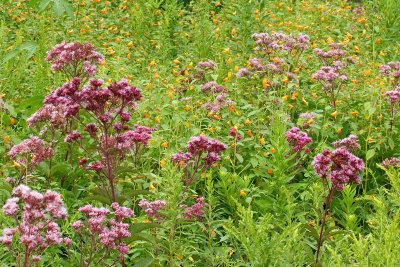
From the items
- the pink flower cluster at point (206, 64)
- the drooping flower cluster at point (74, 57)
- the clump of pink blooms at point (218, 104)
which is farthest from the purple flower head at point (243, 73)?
the drooping flower cluster at point (74, 57)

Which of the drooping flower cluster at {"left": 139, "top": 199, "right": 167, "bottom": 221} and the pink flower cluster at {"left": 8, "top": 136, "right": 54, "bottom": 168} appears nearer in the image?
the drooping flower cluster at {"left": 139, "top": 199, "right": 167, "bottom": 221}

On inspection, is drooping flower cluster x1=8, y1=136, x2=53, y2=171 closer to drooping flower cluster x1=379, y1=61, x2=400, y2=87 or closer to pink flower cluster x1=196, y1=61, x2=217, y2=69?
pink flower cluster x1=196, y1=61, x2=217, y2=69

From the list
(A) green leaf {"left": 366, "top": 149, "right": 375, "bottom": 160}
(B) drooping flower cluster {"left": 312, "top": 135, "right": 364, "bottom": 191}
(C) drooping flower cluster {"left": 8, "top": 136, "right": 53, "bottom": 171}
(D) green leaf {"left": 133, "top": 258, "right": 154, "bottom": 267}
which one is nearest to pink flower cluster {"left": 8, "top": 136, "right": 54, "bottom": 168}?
(C) drooping flower cluster {"left": 8, "top": 136, "right": 53, "bottom": 171}

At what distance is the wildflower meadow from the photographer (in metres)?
2.55

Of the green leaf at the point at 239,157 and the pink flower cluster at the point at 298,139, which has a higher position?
the pink flower cluster at the point at 298,139

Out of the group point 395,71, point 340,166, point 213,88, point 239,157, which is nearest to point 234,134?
point 239,157

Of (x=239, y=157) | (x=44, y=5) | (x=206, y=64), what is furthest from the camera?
(x=206, y=64)

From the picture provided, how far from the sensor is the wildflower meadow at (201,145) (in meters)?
2.55

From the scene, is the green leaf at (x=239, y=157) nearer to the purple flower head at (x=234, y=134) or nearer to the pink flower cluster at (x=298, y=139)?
the purple flower head at (x=234, y=134)

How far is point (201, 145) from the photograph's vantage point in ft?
10.1

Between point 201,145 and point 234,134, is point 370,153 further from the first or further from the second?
point 201,145

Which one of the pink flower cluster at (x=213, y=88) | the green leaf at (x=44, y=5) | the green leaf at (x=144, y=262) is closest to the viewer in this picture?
the green leaf at (x=44, y=5)

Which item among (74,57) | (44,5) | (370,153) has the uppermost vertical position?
(44,5)

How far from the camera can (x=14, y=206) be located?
1.98m
